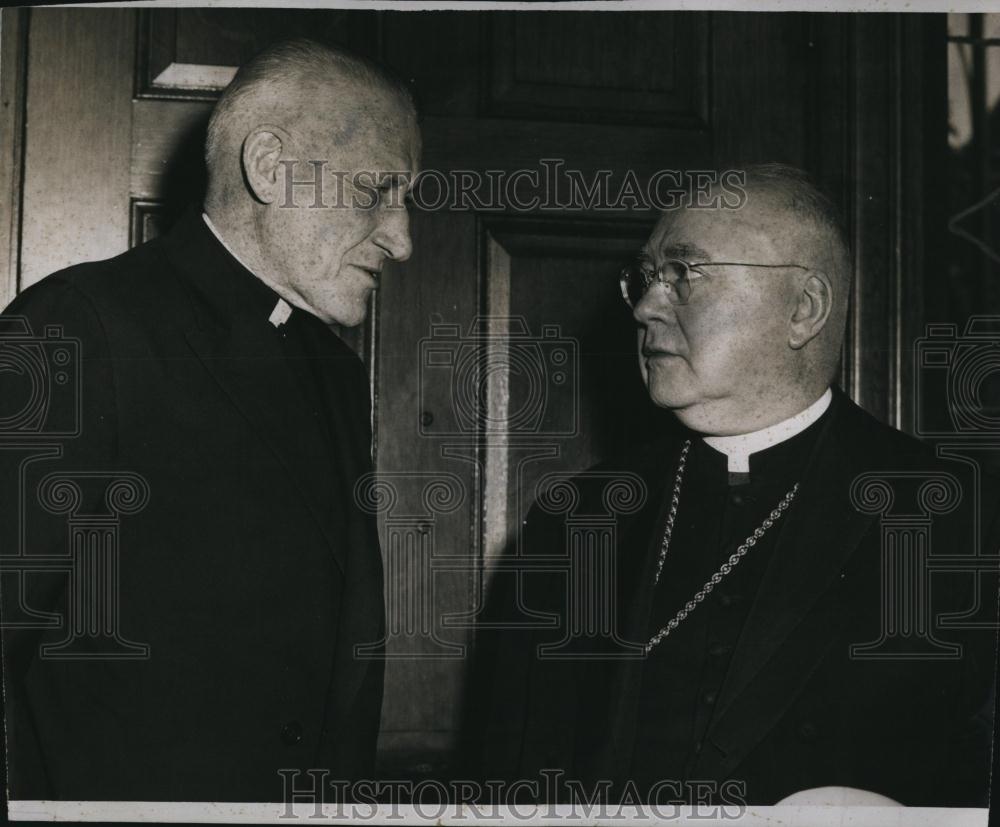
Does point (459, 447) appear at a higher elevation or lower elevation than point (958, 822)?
higher

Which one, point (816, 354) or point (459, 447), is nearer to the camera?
point (816, 354)

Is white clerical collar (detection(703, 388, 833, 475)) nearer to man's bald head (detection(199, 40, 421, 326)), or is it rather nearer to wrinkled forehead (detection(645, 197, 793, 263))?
wrinkled forehead (detection(645, 197, 793, 263))

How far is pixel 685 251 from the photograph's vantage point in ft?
4.73

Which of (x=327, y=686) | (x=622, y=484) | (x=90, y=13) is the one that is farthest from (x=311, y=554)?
(x=90, y=13)

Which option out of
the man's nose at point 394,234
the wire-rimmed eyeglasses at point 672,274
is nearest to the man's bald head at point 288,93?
the man's nose at point 394,234

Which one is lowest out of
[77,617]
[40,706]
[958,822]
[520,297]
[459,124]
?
[958,822]

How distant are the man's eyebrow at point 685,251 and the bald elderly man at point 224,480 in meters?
0.33

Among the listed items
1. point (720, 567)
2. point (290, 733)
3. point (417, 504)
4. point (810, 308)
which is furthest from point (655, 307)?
point (290, 733)

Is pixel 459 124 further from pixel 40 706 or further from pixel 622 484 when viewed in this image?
pixel 40 706

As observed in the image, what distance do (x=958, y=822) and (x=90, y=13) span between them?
1527mm

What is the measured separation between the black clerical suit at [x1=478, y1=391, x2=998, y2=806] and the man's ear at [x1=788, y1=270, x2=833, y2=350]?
4.1 inches

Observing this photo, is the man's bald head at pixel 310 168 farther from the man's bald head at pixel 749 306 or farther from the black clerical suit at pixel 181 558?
the man's bald head at pixel 749 306

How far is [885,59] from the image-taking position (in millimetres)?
1773

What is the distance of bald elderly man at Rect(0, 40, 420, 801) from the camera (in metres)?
1.42
